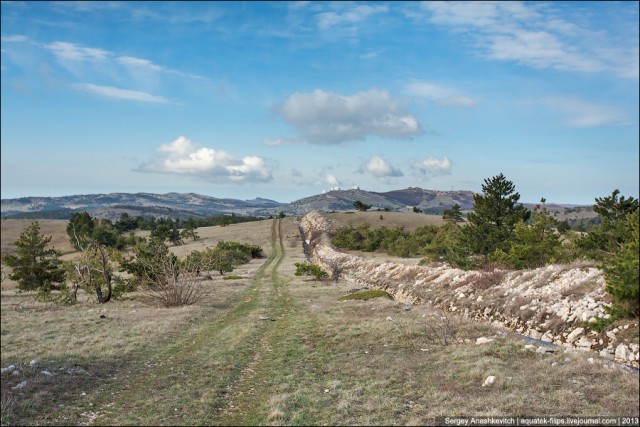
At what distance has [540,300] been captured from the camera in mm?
16688

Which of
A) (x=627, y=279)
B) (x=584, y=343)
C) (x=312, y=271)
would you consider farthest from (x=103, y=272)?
(x=627, y=279)

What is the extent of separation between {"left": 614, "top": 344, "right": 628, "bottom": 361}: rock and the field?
4.47 feet

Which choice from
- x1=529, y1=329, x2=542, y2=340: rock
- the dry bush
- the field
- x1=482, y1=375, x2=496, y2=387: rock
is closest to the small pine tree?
the field

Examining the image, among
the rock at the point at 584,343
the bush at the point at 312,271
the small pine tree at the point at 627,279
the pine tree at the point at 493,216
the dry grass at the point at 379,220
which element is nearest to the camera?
the small pine tree at the point at 627,279

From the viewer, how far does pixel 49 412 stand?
389 inches

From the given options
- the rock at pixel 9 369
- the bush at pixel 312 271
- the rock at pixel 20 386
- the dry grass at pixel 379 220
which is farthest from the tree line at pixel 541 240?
the dry grass at pixel 379 220

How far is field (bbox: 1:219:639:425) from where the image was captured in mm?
8531

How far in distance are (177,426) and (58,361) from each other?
858 centimetres

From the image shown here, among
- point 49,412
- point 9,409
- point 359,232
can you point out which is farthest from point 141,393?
point 359,232

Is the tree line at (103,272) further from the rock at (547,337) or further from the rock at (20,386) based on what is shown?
the rock at (547,337)

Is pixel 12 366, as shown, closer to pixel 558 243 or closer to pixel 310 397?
pixel 310 397

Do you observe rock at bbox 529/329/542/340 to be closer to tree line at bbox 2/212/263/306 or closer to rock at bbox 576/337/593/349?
rock at bbox 576/337/593/349

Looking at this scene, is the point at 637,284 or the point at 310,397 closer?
the point at 310,397

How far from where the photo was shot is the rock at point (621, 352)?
35.7 feet
